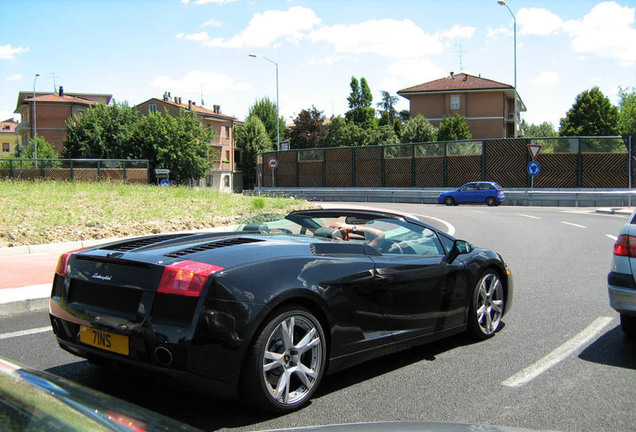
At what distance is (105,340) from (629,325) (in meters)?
4.76

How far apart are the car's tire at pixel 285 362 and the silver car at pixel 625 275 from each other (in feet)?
9.71

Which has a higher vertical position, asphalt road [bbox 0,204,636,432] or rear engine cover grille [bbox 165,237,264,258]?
rear engine cover grille [bbox 165,237,264,258]

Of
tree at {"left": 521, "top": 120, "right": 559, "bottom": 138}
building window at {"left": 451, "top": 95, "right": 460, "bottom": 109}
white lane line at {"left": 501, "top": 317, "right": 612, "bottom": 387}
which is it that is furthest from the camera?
tree at {"left": 521, "top": 120, "right": 559, "bottom": 138}

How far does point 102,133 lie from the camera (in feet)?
187

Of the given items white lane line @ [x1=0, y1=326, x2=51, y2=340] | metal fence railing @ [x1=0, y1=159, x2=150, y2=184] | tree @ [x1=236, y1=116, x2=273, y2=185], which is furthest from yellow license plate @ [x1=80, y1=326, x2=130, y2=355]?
tree @ [x1=236, y1=116, x2=273, y2=185]

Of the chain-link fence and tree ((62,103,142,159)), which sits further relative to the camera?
tree ((62,103,142,159))

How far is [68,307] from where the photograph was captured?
12.4 feet

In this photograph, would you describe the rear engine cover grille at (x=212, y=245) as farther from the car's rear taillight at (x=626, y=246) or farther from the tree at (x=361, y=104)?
the tree at (x=361, y=104)

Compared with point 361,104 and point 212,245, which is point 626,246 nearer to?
point 212,245

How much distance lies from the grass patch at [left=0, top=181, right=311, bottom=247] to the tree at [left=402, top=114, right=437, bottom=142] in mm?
41587

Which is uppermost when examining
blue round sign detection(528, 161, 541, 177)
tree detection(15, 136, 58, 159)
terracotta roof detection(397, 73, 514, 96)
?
terracotta roof detection(397, 73, 514, 96)

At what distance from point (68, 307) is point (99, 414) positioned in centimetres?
235

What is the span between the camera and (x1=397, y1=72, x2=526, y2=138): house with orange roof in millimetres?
64688

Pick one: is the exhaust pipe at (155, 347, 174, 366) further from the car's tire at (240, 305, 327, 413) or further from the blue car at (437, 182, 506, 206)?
the blue car at (437, 182, 506, 206)
